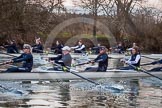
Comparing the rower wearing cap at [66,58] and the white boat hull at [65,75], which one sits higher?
the rower wearing cap at [66,58]

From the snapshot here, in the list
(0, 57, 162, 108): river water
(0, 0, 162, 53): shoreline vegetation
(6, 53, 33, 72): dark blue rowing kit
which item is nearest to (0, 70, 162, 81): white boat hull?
(0, 57, 162, 108): river water

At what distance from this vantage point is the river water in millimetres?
15266

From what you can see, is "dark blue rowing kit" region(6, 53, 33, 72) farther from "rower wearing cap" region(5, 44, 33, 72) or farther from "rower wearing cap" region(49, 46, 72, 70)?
"rower wearing cap" region(49, 46, 72, 70)

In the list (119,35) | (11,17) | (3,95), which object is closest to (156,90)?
(3,95)

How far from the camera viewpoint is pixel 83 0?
228 ft

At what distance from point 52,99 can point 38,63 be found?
18.1 m

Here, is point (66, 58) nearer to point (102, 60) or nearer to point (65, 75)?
point (65, 75)

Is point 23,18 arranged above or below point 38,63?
above

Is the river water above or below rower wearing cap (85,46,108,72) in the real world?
below

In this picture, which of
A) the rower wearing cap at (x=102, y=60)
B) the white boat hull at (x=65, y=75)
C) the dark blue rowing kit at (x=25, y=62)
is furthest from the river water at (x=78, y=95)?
the rower wearing cap at (x=102, y=60)

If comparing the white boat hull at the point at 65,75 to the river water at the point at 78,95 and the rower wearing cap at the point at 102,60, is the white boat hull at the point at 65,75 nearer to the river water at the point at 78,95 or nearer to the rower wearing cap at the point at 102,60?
the river water at the point at 78,95

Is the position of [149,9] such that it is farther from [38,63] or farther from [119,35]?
[38,63]

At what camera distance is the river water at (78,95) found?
601 inches

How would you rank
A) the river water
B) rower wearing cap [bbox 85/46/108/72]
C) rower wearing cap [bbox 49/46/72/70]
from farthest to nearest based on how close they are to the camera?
rower wearing cap [bbox 85/46/108/72]
rower wearing cap [bbox 49/46/72/70]
the river water
